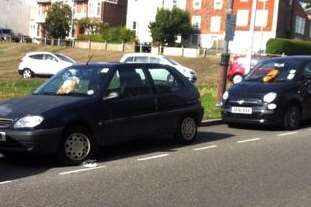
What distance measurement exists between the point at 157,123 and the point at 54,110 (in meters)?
2.31

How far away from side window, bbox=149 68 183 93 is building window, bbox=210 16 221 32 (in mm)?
74974

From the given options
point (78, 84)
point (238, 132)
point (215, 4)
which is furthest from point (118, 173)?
point (215, 4)

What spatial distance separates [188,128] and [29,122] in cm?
372

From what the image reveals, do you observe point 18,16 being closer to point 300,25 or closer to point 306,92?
point 300,25

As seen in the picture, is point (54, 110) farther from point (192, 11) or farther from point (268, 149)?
point (192, 11)

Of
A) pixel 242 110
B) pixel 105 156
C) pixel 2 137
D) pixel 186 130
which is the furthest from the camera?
pixel 242 110

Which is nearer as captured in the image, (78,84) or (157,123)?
(78,84)

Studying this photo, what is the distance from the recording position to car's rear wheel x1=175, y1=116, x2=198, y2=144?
1224 cm

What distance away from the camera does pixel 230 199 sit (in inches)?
311

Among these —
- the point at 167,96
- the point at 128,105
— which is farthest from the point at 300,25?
the point at 128,105

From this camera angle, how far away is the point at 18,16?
12056 cm

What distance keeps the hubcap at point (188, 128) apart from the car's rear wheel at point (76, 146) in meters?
2.50

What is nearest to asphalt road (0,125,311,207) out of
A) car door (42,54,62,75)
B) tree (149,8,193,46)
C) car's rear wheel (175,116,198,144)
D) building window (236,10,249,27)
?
car's rear wheel (175,116,198,144)

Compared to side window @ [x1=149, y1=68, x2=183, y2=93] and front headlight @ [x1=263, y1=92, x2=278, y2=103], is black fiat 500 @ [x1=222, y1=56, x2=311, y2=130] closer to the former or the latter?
front headlight @ [x1=263, y1=92, x2=278, y2=103]
